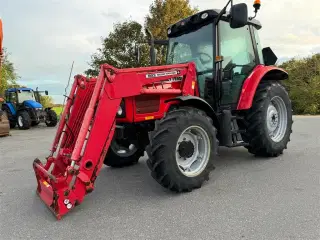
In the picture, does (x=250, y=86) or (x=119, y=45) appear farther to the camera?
(x=119, y=45)

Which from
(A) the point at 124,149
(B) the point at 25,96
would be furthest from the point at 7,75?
(A) the point at 124,149

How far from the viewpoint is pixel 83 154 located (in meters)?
3.36

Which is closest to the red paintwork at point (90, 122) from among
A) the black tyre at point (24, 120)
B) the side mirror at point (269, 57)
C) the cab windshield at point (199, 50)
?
the cab windshield at point (199, 50)

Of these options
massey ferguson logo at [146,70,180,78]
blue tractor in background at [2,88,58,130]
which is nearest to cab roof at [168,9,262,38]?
massey ferguson logo at [146,70,180,78]

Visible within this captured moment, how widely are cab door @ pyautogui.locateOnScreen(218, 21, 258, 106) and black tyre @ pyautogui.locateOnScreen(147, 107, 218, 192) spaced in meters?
1.14

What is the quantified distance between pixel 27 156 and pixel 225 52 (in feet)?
16.2

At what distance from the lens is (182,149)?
4.05m

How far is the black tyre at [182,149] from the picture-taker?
3711 millimetres

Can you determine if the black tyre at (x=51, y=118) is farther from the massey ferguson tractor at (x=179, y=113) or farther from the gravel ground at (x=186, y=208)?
the massey ferguson tractor at (x=179, y=113)

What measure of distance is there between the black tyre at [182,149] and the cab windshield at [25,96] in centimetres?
1385

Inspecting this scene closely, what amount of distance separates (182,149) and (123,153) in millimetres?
1516

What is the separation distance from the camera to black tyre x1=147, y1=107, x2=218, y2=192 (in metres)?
3.71

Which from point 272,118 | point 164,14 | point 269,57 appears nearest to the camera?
point 272,118

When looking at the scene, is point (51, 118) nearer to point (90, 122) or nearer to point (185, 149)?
point (185, 149)
